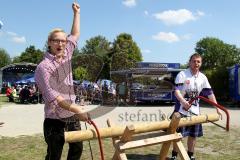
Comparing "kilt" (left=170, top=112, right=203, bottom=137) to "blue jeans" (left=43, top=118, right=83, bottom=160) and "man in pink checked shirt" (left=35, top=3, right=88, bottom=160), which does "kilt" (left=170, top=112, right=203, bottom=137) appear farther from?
"blue jeans" (left=43, top=118, right=83, bottom=160)

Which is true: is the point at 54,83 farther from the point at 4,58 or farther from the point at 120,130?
the point at 4,58

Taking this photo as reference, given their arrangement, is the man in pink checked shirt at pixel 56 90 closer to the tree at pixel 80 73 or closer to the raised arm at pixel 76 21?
the raised arm at pixel 76 21

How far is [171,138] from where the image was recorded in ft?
17.0

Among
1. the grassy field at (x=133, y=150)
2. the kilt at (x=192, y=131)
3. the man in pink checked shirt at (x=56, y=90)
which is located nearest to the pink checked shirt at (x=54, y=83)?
the man in pink checked shirt at (x=56, y=90)

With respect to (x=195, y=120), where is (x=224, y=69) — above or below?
above

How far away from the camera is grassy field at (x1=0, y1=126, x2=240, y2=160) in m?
8.29

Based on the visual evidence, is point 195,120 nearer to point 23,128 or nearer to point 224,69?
point 23,128

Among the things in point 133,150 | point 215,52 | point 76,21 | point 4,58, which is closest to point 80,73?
point 76,21

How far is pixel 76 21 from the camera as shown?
5.31 meters

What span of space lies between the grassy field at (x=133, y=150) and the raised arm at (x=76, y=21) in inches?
136

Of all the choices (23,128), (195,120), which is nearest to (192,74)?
(195,120)

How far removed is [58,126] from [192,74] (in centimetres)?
323

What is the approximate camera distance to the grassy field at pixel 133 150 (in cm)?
829

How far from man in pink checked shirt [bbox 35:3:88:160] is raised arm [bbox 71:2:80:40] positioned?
0.39 metres
